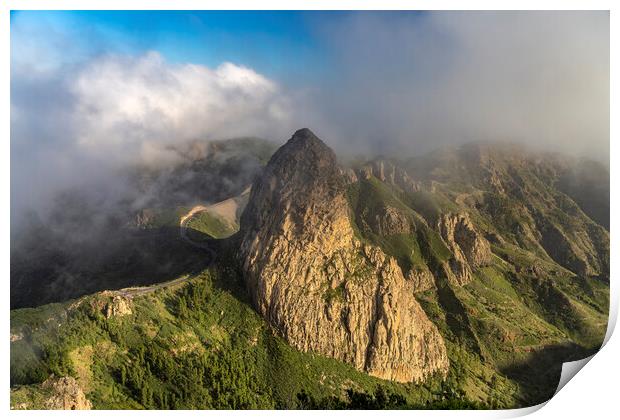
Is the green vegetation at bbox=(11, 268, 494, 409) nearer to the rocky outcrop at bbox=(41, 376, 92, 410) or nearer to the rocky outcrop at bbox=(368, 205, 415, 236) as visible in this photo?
the rocky outcrop at bbox=(41, 376, 92, 410)

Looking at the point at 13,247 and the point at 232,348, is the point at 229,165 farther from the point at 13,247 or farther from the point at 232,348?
the point at 232,348

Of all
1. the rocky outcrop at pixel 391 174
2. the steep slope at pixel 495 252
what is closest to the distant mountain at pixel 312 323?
the steep slope at pixel 495 252

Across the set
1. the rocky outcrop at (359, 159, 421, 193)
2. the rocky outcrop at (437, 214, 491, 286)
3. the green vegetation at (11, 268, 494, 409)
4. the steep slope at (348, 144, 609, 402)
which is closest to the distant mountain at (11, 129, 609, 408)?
the green vegetation at (11, 268, 494, 409)

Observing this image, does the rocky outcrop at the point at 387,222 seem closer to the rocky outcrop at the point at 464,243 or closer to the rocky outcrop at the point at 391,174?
the rocky outcrop at the point at 464,243

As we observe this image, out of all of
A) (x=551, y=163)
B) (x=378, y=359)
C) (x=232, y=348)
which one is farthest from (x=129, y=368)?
(x=551, y=163)

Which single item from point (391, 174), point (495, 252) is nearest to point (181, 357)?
point (391, 174)

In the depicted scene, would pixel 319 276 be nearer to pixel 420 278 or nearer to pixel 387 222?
pixel 387 222
